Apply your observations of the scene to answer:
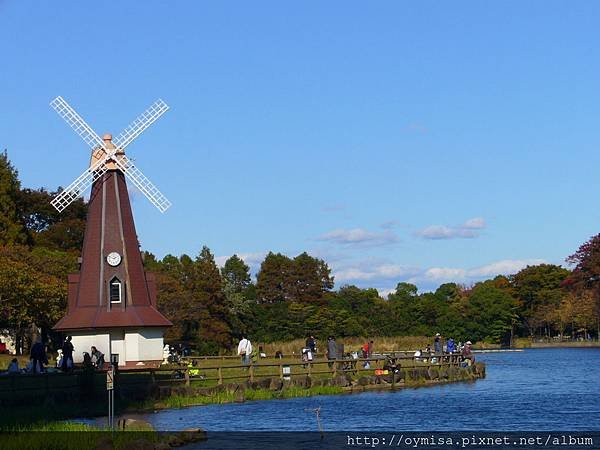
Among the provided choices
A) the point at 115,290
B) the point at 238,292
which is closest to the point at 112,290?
the point at 115,290

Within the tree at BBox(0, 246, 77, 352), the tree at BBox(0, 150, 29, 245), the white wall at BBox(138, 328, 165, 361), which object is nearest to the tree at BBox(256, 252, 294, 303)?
the tree at BBox(0, 150, 29, 245)

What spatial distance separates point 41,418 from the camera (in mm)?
24234

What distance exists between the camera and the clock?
145 feet

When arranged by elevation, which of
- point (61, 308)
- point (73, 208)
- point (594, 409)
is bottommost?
point (594, 409)

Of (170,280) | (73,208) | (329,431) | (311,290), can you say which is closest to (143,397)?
(329,431)

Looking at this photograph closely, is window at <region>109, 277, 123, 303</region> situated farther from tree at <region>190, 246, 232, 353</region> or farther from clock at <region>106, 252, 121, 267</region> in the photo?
tree at <region>190, 246, 232, 353</region>

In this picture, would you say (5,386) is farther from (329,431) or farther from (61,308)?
(61,308)

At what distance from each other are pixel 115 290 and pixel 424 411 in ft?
63.7

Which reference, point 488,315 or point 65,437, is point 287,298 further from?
point 65,437

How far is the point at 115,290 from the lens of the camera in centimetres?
4434

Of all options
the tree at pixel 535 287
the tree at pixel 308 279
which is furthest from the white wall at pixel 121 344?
the tree at pixel 535 287

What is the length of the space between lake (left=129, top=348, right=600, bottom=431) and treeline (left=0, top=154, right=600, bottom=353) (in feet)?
73.1

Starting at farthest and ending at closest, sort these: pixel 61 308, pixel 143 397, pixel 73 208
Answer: pixel 73 208 < pixel 61 308 < pixel 143 397

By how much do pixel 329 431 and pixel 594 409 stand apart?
942cm
